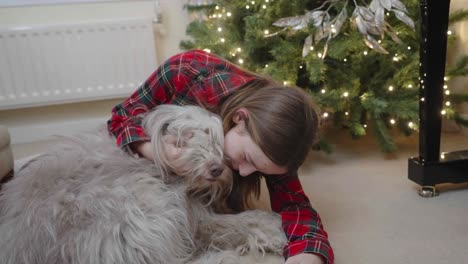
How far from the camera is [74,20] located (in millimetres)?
2328

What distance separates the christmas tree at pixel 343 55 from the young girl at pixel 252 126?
549 millimetres

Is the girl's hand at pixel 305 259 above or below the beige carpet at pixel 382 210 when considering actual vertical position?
above

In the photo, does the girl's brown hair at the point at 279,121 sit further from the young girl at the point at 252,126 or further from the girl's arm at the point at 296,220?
the girl's arm at the point at 296,220

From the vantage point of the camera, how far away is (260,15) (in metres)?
1.61

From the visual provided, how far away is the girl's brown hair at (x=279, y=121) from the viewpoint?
2.73 feet

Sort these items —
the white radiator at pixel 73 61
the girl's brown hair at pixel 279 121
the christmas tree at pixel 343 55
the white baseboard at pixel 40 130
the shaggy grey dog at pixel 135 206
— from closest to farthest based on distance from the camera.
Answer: the shaggy grey dog at pixel 135 206 → the girl's brown hair at pixel 279 121 → the christmas tree at pixel 343 55 → the white radiator at pixel 73 61 → the white baseboard at pixel 40 130

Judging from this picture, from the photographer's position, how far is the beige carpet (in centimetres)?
99

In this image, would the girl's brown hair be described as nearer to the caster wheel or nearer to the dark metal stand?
the dark metal stand

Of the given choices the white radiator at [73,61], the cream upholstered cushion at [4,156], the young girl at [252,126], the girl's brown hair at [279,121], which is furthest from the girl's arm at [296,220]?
the white radiator at [73,61]

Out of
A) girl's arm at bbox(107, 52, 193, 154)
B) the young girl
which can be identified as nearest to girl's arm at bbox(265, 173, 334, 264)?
the young girl

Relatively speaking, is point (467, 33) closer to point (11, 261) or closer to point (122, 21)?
point (122, 21)

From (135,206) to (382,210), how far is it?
0.78m

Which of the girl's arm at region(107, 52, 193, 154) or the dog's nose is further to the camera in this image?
the girl's arm at region(107, 52, 193, 154)

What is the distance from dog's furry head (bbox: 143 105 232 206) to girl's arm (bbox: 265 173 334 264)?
0.57 feet
